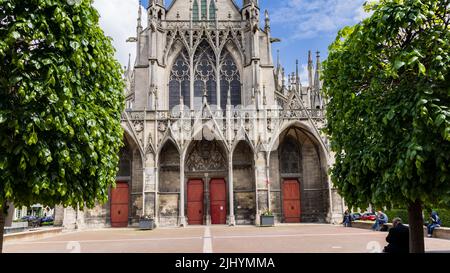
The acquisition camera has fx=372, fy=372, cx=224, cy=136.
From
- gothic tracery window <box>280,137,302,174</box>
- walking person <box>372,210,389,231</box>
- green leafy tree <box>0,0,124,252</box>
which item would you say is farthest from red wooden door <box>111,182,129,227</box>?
green leafy tree <box>0,0,124,252</box>

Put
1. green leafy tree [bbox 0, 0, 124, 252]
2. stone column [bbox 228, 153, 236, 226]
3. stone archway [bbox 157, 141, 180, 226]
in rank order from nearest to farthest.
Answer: green leafy tree [bbox 0, 0, 124, 252], stone column [bbox 228, 153, 236, 226], stone archway [bbox 157, 141, 180, 226]

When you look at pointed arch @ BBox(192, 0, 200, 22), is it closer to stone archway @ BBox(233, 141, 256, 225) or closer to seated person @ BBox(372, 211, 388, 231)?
stone archway @ BBox(233, 141, 256, 225)

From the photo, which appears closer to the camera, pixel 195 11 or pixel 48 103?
pixel 48 103

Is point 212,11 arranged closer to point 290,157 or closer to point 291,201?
point 290,157

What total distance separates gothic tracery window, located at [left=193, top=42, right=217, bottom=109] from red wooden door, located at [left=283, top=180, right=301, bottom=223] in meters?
8.13

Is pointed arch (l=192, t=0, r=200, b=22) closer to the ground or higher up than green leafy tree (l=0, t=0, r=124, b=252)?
higher up

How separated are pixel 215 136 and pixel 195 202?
15.7 feet

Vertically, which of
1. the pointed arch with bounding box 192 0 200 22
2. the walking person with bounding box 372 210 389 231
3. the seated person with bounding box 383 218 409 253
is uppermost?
the pointed arch with bounding box 192 0 200 22

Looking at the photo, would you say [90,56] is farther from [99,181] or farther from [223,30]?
[223,30]

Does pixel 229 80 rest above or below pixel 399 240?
above

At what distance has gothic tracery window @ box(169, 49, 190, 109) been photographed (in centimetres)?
2789

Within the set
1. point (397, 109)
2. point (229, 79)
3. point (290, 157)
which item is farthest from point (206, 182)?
point (397, 109)

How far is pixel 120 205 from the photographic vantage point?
2498 cm

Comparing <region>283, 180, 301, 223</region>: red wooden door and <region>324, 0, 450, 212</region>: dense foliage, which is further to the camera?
<region>283, 180, 301, 223</region>: red wooden door
